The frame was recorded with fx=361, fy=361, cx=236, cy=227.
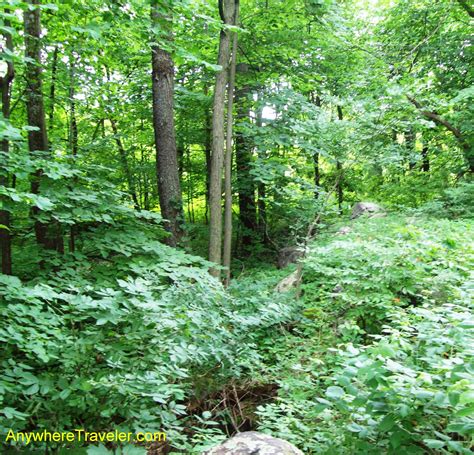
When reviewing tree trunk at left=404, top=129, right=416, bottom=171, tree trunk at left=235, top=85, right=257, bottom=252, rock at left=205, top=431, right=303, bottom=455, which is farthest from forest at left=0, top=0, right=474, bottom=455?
tree trunk at left=404, top=129, right=416, bottom=171

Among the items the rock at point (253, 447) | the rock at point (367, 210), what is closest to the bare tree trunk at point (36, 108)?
the rock at point (253, 447)

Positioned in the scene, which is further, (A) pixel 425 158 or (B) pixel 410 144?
(A) pixel 425 158

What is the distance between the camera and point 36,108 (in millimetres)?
4707

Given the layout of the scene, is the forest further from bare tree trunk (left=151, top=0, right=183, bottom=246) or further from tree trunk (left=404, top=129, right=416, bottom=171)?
tree trunk (left=404, top=129, right=416, bottom=171)

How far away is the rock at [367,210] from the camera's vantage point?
27.9 ft

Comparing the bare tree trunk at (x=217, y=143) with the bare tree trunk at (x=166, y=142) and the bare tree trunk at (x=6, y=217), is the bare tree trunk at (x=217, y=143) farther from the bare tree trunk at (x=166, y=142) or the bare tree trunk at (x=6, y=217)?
the bare tree trunk at (x=6, y=217)

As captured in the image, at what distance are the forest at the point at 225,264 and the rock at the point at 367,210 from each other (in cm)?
7

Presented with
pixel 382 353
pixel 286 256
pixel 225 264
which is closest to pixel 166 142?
pixel 225 264

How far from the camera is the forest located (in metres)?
2.16

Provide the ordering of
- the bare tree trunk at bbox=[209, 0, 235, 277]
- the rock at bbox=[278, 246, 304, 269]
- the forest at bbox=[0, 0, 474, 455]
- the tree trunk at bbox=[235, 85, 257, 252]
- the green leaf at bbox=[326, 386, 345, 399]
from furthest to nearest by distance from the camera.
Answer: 1. the rock at bbox=[278, 246, 304, 269]
2. the tree trunk at bbox=[235, 85, 257, 252]
3. the bare tree trunk at bbox=[209, 0, 235, 277]
4. the forest at bbox=[0, 0, 474, 455]
5. the green leaf at bbox=[326, 386, 345, 399]

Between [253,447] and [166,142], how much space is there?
17.7ft

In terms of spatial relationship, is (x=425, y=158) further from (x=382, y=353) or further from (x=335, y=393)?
(x=335, y=393)

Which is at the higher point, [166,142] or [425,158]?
[425,158]

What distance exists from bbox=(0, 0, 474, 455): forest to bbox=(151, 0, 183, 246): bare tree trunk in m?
0.03
